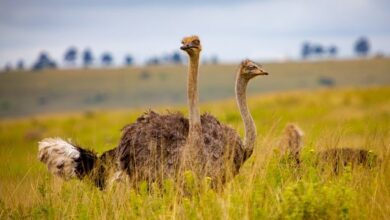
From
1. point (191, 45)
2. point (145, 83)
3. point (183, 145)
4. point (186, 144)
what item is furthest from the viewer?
point (145, 83)

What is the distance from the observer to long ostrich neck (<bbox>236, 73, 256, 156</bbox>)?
26.3 feet

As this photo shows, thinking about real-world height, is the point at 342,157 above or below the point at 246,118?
below

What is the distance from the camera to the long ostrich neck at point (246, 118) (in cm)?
802

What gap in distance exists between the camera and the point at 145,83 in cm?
9419

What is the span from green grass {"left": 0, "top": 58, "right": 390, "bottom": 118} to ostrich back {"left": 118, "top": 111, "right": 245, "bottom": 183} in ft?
237

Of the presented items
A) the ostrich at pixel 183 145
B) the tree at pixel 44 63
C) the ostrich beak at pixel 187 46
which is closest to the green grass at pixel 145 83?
the tree at pixel 44 63

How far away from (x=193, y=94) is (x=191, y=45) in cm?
45

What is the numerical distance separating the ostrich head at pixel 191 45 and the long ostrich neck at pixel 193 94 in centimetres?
5

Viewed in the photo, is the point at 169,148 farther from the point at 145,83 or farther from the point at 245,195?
the point at 145,83

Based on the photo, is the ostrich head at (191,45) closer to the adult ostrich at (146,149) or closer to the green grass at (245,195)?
the adult ostrich at (146,149)

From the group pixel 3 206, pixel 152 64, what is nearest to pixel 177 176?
pixel 3 206

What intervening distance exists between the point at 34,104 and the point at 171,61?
35.4m

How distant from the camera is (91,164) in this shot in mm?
8336

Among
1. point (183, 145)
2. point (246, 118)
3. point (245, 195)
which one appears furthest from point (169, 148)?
point (245, 195)
